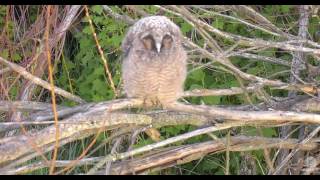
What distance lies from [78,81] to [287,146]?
2.18 meters

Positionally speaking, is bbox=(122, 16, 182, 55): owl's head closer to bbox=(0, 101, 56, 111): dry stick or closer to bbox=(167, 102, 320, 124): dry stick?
bbox=(167, 102, 320, 124): dry stick

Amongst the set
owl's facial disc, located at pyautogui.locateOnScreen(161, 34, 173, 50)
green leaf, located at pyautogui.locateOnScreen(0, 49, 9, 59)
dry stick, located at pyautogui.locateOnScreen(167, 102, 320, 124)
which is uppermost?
owl's facial disc, located at pyautogui.locateOnScreen(161, 34, 173, 50)

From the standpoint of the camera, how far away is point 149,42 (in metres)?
2.65

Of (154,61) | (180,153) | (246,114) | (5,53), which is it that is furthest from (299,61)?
(5,53)

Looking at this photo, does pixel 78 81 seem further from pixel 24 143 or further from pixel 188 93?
pixel 24 143

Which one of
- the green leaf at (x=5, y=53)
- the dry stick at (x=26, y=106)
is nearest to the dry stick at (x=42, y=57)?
the green leaf at (x=5, y=53)

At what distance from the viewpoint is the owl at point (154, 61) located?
2617mm

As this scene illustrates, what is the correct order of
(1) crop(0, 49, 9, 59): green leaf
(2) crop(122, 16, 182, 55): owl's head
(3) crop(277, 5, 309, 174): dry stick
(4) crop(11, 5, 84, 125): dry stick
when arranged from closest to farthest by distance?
(2) crop(122, 16, 182, 55): owl's head
(3) crop(277, 5, 309, 174): dry stick
(4) crop(11, 5, 84, 125): dry stick
(1) crop(0, 49, 9, 59): green leaf

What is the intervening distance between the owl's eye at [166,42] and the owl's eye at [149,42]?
5cm

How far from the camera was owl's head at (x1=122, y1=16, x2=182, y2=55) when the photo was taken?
8.46 ft

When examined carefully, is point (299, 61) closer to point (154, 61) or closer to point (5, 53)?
point (154, 61)

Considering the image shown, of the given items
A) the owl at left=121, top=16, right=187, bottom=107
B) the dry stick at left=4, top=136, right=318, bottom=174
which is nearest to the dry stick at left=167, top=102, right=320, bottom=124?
the owl at left=121, top=16, right=187, bottom=107

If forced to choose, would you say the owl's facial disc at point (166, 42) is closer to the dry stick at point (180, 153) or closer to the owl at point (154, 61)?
the owl at point (154, 61)

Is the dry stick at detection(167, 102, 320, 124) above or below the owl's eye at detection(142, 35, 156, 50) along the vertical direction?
below
